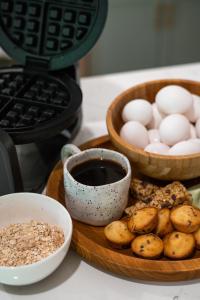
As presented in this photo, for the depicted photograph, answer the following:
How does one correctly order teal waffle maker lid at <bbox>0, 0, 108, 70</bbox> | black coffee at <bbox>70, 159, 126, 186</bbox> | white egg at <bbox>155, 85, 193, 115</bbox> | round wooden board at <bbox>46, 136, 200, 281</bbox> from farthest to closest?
teal waffle maker lid at <bbox>0, 0, 108, 70</bbox> → white egg at <bbox>155, 85, 193, 115</bbox> → black coffee at <bbox>70, 159, 126, 186</bbox> → round wooden board at <bbox>46, 136, 200, 281</bbox>

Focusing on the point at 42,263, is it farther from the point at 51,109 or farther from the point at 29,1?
the point at 29,1

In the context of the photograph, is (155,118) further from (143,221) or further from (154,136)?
(143,221)

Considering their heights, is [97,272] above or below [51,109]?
below

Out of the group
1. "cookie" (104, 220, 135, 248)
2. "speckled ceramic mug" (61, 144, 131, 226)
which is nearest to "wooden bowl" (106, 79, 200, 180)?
"speckled ceramic mug" (61, 144, 131, 226)

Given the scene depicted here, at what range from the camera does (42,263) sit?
71 cm

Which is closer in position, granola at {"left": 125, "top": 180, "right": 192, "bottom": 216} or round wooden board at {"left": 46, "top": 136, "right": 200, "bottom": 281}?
round wooden board at {"left": 46, "top": 136, "right": 200, "bottom": 281}

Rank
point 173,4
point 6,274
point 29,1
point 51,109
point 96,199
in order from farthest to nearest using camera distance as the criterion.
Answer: point 173,4 → point 29,1 → point 51,109 → point 96,199 → point 6,274

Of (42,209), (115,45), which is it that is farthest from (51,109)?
(115,45)

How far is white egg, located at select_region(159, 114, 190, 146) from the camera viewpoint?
921 millimetres

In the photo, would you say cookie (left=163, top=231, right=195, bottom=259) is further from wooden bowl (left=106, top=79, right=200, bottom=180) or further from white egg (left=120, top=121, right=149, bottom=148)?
white egg (left=120, top=121, right=149, bottom=148)

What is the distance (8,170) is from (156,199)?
267 millimetres

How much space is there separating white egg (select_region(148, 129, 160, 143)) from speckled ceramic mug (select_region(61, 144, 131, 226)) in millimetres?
133

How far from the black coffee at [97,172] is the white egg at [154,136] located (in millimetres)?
136

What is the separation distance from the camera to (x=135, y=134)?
3.05ft
